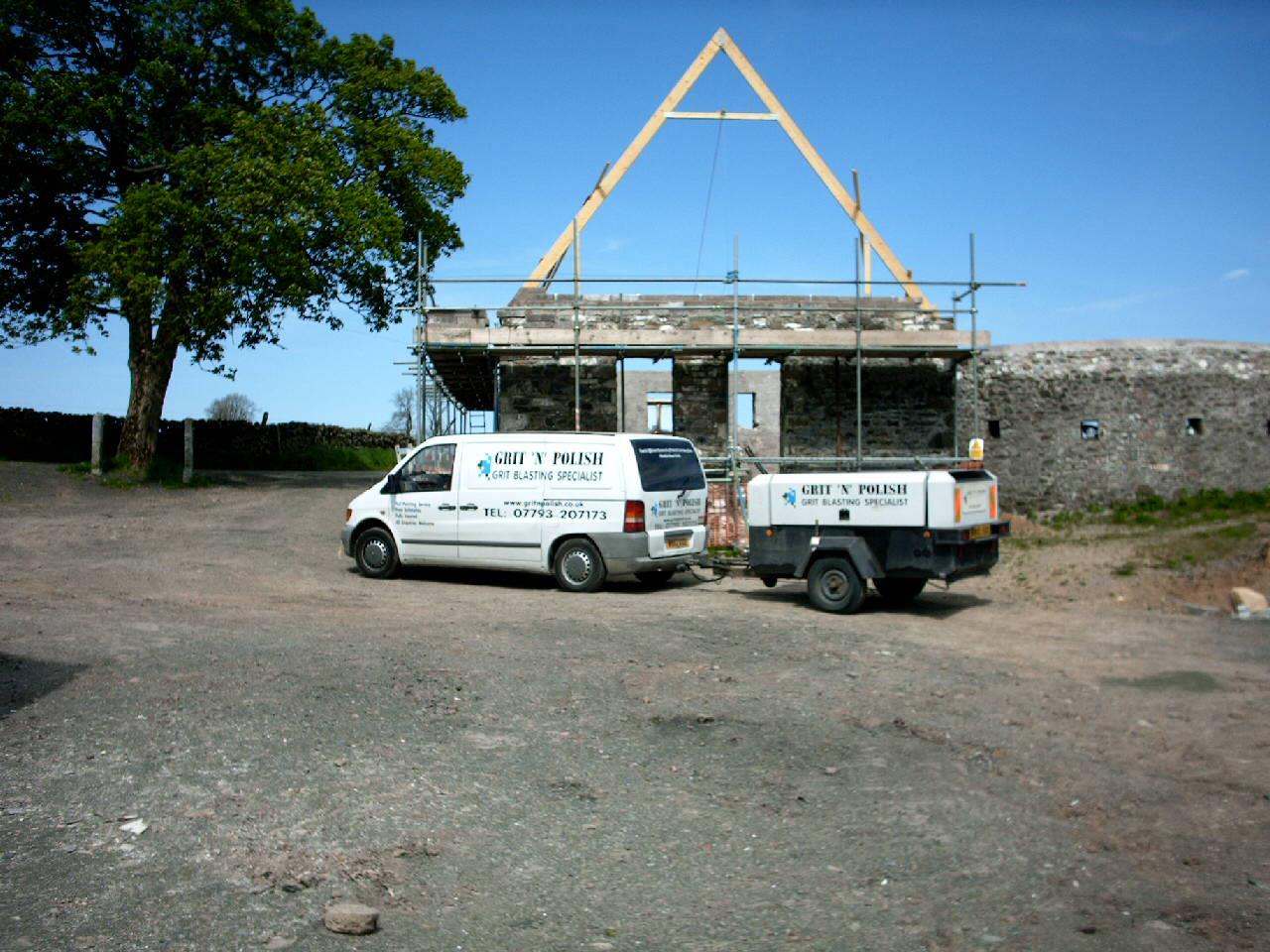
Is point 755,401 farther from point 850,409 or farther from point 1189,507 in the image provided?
point 1189,507

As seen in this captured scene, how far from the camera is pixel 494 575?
15.0 meters

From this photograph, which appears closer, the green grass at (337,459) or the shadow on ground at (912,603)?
the shadow on ground at (912,603)

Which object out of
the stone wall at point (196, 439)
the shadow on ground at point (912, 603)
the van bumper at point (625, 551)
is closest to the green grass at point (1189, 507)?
the shadow on ground at point (912, 603)

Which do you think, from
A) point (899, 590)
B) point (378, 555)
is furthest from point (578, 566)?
point (899, 590)

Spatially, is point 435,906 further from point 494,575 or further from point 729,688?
point 494,575

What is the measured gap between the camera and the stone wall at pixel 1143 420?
63.4 feet

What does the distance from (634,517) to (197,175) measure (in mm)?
15276

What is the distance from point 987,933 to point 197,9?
26212 millimetres

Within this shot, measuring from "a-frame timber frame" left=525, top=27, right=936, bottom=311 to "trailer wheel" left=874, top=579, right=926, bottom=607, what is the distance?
816 centimetres

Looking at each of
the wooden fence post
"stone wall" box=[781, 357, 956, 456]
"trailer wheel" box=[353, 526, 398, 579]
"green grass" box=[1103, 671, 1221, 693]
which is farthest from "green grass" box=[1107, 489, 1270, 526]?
the wooden fence post

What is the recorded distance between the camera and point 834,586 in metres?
11.8

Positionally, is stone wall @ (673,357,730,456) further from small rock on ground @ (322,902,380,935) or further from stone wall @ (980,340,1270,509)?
small rock on ground @ (322,902,380,935)

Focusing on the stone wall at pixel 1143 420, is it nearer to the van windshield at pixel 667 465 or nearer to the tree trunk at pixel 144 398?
the van windshield at pixel 667 465

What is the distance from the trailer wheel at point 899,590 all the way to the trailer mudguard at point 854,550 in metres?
0.79
